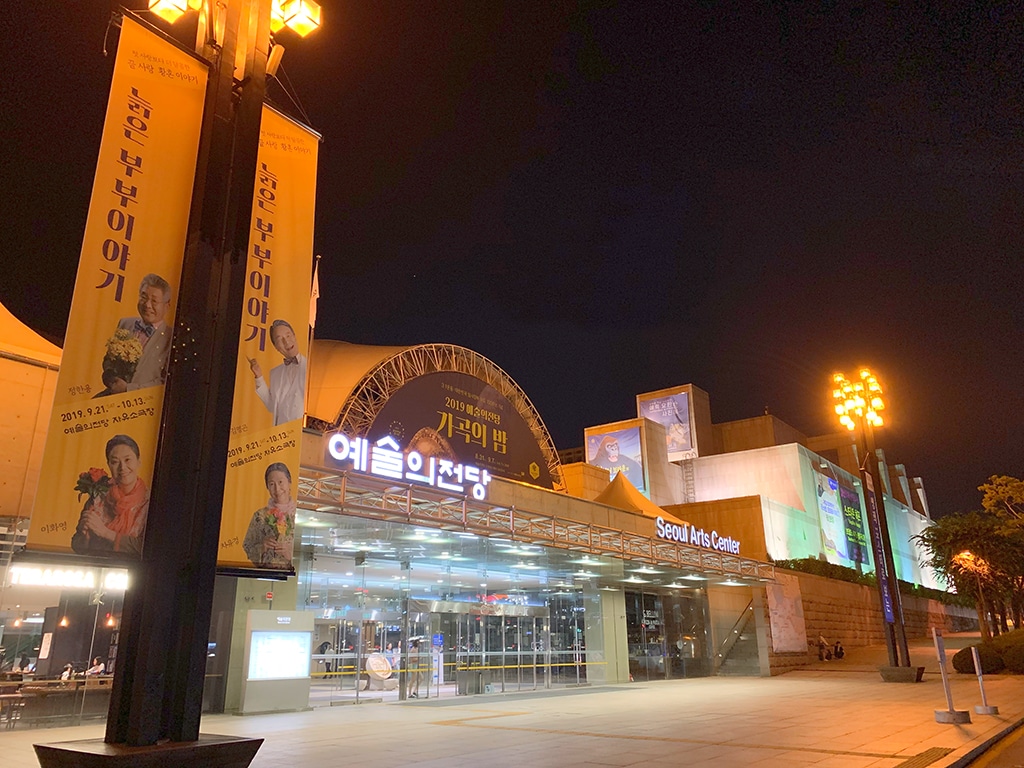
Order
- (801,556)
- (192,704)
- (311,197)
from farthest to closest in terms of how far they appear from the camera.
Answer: (801,556), (311,197), (192,704)

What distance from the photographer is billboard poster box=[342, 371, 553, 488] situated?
3569 centimetres

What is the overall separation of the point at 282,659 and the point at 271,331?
1295 cm

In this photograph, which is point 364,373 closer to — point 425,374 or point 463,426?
point 425,374

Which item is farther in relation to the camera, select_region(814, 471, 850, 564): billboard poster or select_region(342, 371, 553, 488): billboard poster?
select_region(814, 471, 850, 564): billboard poster

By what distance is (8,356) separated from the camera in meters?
14.6

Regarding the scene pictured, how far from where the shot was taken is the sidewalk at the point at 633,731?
9.51m

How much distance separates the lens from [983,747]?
1032cm

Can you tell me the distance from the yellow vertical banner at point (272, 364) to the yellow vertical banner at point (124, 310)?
680mm

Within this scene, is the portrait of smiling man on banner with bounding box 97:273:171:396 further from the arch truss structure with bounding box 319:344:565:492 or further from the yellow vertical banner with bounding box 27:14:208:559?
the arch truss structure with bounding box 319:344:565:492

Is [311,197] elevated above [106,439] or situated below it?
above

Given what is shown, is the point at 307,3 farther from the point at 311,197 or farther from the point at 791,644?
the point at 791,644

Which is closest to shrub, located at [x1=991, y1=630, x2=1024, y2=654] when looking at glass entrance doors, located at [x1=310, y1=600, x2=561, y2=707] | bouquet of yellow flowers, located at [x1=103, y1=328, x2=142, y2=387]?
glass entrance doors, located at [x1=310, y1=600, x2=561, y2=707]

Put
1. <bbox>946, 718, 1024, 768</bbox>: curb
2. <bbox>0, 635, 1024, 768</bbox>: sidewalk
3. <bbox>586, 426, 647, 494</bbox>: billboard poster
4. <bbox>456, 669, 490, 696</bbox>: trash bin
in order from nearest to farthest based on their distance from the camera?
<bbox>946, 718, 1024, 768</bbox>: curb
<bbox>0, 635, 1024, 768</bbox>: sidewalk
<bbox>456, 669, 490, 696</bbox>: trash bin
<bbox>586, 426, 647, 494</bbox>: billboard poster

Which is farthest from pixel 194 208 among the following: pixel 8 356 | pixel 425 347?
pixel 425 347
